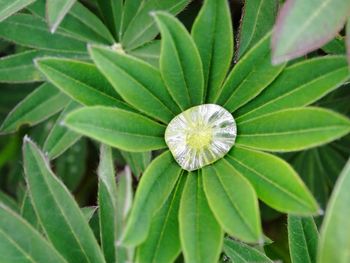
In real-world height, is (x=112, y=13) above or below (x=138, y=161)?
above

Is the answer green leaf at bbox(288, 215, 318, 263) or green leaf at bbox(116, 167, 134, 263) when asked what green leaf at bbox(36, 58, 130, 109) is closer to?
green leaf at bbox(116, 167, 134, 263)

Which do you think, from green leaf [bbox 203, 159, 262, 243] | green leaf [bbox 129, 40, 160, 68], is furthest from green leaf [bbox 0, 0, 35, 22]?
green leaf [bbox 203, 159, 262, 243]

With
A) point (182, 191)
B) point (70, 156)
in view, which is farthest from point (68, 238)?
point (70, 156)

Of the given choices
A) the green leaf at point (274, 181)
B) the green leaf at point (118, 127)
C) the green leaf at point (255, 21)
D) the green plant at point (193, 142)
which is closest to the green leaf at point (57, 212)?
the green plant at point (193, 142)

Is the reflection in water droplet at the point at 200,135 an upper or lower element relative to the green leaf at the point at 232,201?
upper

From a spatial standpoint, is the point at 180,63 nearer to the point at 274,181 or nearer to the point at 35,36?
the point at 274,181

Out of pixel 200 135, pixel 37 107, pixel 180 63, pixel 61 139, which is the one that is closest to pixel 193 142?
pixel 200 135

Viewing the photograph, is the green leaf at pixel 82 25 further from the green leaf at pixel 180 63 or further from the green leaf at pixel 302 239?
the green leaf at pixel 302 239
